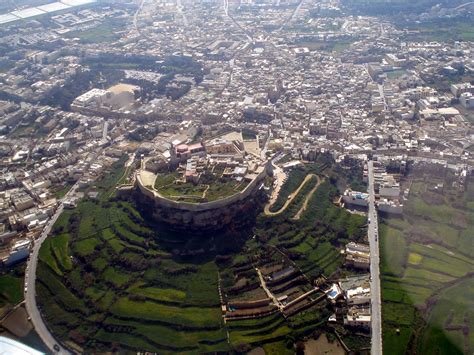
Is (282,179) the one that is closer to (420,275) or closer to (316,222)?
(316,222)

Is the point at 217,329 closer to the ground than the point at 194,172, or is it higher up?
closer to the ground

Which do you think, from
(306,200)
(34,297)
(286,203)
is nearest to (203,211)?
(286,203)

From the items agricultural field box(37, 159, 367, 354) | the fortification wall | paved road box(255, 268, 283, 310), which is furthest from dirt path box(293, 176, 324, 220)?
paved road box(255, 268, 283, 310)

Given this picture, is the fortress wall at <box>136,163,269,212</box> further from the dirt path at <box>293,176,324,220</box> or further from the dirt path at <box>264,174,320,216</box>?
the dirt path at <box>293,176,324,220</box>

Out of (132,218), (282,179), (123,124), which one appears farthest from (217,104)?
(132,218)

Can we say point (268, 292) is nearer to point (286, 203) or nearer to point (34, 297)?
point (286, 203)

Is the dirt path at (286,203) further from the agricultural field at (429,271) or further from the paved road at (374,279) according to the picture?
the agricultural field at (429,271)

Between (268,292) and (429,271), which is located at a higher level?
(429,271)
